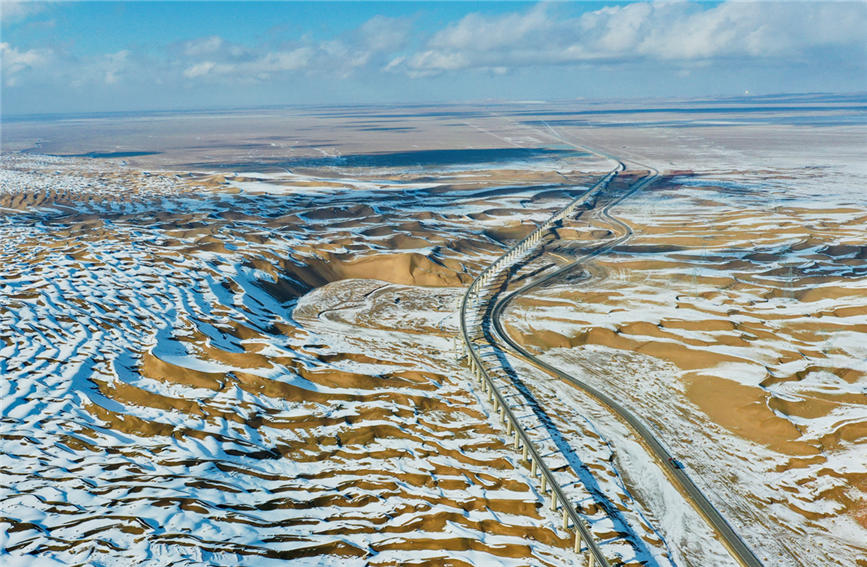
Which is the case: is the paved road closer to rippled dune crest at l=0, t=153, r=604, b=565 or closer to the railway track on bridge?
the railway track on bridge

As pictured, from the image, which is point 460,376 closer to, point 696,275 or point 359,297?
point 359,297

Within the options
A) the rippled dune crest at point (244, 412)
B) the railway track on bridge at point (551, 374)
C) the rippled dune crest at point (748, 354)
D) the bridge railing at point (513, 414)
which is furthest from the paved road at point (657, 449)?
the rippled dune crest at point (244, 412)

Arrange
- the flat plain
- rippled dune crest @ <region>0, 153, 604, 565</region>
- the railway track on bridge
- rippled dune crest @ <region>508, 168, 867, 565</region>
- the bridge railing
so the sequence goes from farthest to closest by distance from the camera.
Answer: rippled dune crest @ <region>508, 168, 867, 565</region> < the railway track on bridge < the flat plain < the bridge railing < rippled dune crest @ <region>0, 153, 604, 565</region>

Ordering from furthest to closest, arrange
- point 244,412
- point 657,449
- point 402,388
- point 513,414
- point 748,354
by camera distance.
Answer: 1. point 748,354
2. point 402,388
3. point 513,414
4. point 244,412
5. point 657,449

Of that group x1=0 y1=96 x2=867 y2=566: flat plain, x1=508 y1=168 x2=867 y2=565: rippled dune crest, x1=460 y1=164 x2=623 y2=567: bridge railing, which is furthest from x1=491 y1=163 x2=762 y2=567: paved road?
x1=460 y1=164 x2=623 y2=567: bridge railing

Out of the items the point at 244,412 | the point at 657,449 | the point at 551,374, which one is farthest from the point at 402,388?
the point at 657,449

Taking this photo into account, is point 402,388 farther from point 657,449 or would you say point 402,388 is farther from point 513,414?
point 657,449
